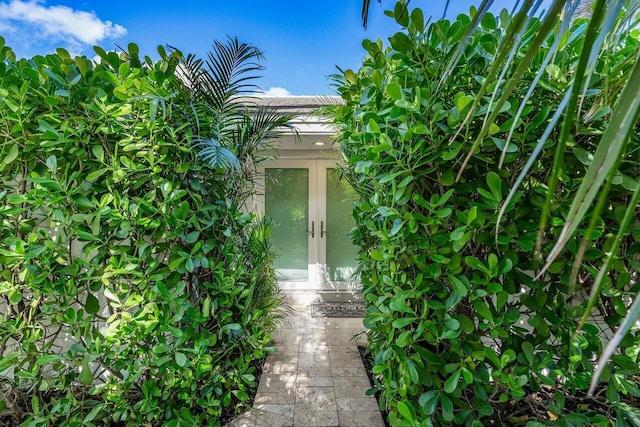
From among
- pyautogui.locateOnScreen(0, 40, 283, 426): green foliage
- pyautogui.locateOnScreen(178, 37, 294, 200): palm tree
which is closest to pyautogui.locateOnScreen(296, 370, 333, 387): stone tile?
pyautogui.locateOnScreen(0, 40, 283, 426): green foliage

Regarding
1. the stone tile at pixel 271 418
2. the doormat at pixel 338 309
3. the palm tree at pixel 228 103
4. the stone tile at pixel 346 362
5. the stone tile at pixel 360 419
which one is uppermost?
the palm tree at pixel 228 103

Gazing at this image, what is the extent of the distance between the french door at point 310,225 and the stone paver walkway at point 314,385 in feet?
5.22

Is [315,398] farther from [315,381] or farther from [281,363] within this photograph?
[281,363]

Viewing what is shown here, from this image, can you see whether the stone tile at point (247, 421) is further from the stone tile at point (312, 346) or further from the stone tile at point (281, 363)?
the stone tile at point (312, 346)

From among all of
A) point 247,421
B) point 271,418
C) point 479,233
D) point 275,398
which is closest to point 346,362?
point 275,398

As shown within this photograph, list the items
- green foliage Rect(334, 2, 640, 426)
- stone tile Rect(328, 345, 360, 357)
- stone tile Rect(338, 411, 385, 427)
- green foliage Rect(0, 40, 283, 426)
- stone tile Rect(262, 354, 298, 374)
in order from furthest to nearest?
stone tile Rect(328, 345, 360, 357) < stone tile Rect(262, 354, 298, 374) < stone tile Rect(338, 411, 385, 427) < green foliage Rect(0, 40, 283, 426) < green foliage Rect(334, 2, 640, 426)

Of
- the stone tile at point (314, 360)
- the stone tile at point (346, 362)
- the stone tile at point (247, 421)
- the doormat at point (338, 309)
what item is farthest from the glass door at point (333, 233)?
the stone tile at point (247, 421)

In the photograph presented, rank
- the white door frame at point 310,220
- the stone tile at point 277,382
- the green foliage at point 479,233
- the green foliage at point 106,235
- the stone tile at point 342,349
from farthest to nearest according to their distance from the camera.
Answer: the white door frame at point 310,220 → the stone tile at point 342,349 → the stone tile at point 277,382 → the green foliage at point 106,235 → the green foliage at point 479,233

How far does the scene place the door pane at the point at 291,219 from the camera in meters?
5.51

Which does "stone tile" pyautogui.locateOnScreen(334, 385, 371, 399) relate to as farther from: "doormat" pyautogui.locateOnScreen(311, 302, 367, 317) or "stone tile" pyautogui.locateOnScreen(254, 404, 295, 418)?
"doormat" pyautogui.locateOnScreen(311, 302, 367, 317)

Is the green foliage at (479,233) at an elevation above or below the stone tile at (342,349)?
above

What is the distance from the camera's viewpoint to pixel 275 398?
7.89ft

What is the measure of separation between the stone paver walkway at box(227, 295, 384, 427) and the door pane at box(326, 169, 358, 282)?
5.31ft

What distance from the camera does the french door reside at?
17.9 feet
